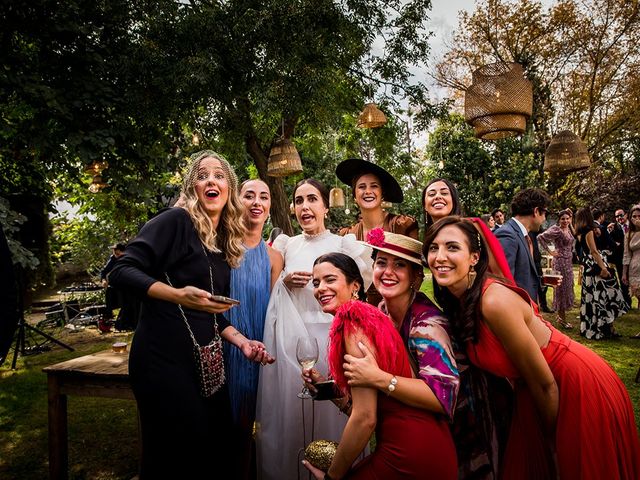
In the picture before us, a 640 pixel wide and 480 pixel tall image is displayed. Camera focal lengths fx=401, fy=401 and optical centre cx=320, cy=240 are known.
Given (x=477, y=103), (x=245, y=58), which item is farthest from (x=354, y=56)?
(x=477, y=103)

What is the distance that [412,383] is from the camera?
1.66 metres

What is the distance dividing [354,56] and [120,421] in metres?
7.35

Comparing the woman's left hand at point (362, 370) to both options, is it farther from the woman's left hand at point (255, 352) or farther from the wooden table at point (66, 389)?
the wooden table at point (66, 389)

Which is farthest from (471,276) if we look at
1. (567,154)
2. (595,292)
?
(595,292)

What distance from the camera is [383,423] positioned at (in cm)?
171

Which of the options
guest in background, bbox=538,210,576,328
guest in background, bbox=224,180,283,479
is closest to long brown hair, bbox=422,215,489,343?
guest in background, bbox=224,180,283,479

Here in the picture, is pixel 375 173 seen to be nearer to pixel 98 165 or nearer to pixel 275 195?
pixel 98 165

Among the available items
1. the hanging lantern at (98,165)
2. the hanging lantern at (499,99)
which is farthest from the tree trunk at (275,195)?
the hanging lantern at (499,99)

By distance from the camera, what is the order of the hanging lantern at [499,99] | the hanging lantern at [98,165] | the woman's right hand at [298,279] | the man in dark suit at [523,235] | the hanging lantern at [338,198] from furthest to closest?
the hanging lantern at [338,198] → the hanging lantern at [98,165] → the hanging lantern at [499,99] → the man in dark suit at [523,235] → the woman's right hand at [298,279]

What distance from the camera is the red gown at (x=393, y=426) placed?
1.62m

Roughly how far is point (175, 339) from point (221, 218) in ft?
2.54

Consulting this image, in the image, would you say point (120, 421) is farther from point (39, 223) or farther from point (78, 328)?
point (39, 223)

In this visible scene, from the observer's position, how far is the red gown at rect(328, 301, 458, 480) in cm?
162

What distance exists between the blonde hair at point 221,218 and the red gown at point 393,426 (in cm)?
84
